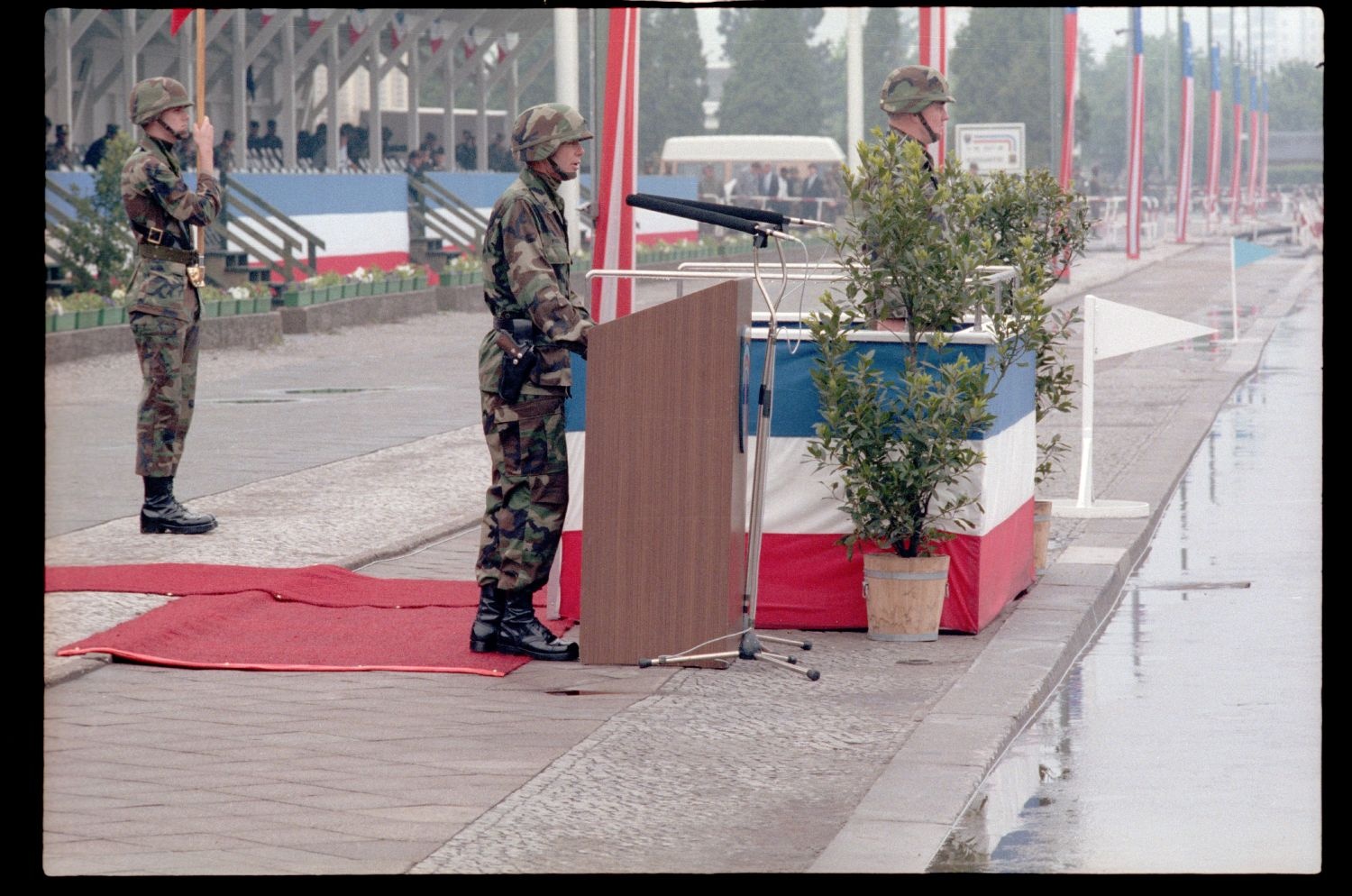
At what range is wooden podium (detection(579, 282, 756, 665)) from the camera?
7254mm

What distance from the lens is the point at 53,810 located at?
220 inches

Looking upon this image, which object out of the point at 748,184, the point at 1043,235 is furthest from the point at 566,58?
the point at 748,184

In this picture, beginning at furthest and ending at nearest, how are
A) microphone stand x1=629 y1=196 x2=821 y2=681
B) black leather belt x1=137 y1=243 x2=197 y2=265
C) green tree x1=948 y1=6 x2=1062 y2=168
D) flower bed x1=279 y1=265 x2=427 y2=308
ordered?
green tree x1=948 y1=6 x2=1062 y2=168
flower bed x1=279 y1=265 x2=427 y2=308
black leather belt x1=137 y1=243 x2=197 y2=265
microphone stand x1=629 y1=196 x2=821 y2=681

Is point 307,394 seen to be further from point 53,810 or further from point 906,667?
point 53,810

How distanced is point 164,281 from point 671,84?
78104 mm

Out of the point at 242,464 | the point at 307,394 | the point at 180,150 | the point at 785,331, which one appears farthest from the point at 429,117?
the point at 785,331

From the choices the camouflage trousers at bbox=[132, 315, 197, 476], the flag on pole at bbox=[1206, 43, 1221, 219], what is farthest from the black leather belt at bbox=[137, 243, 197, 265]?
the flag on pole at bbox=[1206, 43, 1221, 219]

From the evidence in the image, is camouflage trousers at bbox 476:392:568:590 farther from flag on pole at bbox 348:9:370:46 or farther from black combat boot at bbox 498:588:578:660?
flag on pole at bbox 348:9:370:46

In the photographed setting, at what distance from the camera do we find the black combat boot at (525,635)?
7680 mm

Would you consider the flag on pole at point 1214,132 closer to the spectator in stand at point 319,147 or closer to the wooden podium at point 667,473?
the spectator in stand at point 319,147

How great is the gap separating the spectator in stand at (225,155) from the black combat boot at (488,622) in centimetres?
2101

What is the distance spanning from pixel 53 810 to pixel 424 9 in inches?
1248

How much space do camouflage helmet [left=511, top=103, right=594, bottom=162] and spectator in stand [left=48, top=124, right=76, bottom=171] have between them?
18.3 m

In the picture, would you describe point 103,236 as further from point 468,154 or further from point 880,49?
point 880,49
